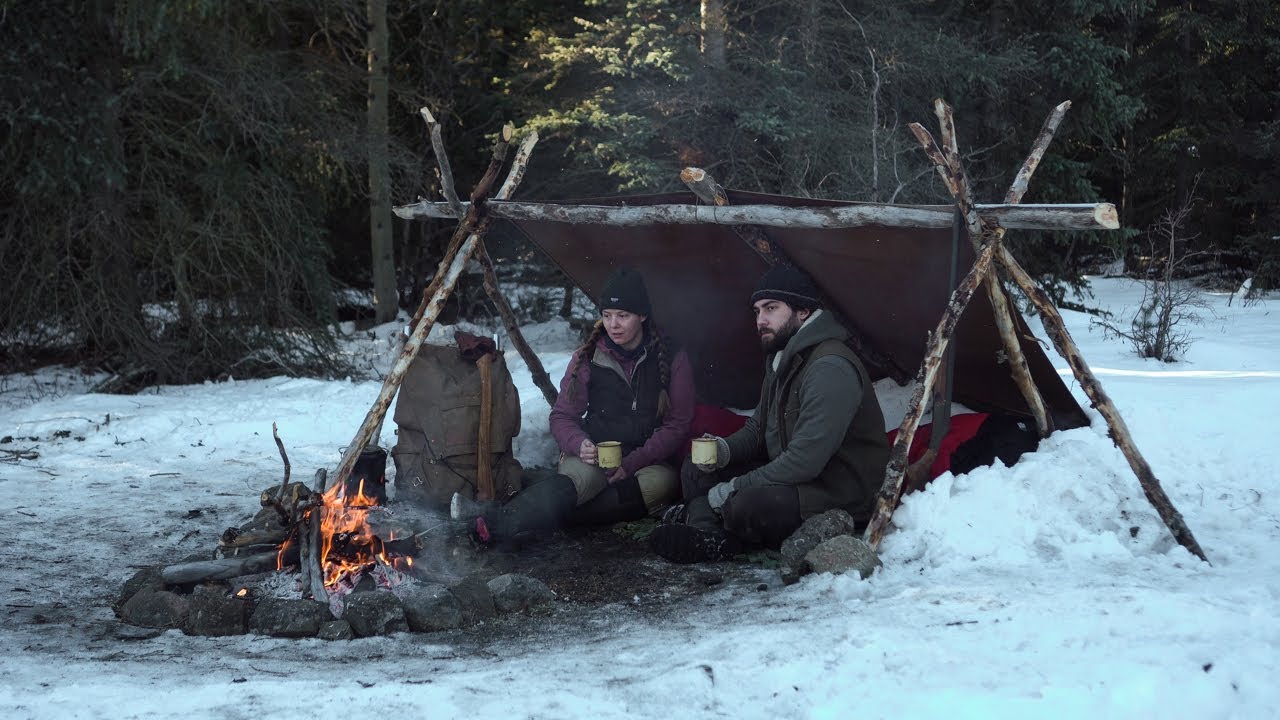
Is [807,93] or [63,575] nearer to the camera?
[63,575]

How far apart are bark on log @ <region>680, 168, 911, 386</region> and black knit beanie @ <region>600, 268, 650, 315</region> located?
1.85 ft

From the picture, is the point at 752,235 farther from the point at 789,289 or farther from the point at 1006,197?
the point at 1006,197

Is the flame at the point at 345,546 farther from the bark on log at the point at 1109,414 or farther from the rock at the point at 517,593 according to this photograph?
the bark on log at the point at 1109,414

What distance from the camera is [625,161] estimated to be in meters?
11.6

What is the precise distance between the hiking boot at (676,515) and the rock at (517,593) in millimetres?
982

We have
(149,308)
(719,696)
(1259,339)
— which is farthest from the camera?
(1259,339)

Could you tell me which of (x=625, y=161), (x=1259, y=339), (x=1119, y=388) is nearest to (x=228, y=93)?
(x=625, y=161)

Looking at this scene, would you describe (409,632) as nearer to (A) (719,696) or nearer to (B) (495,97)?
(A) (719,696)

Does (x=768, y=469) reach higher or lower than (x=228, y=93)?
lower

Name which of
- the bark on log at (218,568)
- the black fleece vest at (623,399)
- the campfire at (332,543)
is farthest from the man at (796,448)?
the bark on log at (218,568)

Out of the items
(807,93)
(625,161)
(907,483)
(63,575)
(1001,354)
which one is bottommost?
(63,575)

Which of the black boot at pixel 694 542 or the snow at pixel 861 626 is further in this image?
the black boot at pixel 694 542

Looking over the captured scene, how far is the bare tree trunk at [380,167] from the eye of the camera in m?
10.8

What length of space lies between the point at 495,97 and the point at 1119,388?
895cm
